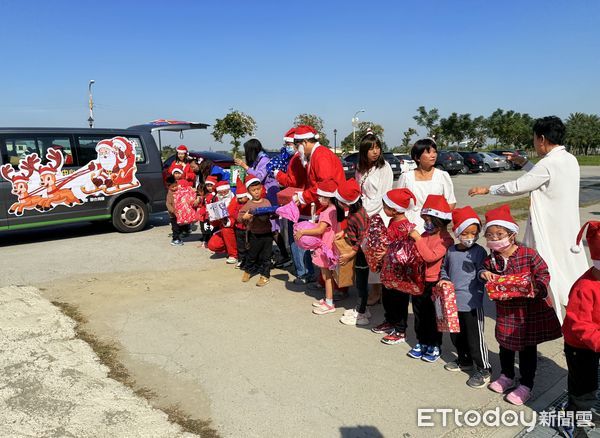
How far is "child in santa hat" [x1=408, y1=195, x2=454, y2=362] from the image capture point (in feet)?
11.3

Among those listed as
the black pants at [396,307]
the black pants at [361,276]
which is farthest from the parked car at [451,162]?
the black pants at [396,307]

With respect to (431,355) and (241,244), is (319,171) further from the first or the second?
→ (431,355)

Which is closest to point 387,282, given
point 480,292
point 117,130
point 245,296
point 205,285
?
point 480,292

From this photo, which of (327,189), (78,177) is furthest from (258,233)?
(78,177)

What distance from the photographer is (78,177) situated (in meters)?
8.63

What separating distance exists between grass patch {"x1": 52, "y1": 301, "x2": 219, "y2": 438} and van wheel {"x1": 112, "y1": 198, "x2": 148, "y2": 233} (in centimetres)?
414

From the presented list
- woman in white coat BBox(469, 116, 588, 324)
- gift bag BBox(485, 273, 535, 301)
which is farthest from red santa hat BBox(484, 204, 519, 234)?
woman in white coat BBox(469, 116, 588, 324)

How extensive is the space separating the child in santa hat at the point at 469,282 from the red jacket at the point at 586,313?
0.73 m

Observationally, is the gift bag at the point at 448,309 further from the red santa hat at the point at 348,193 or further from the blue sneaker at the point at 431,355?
the red santa hat at the point at 348,193

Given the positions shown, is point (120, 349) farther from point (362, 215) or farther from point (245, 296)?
point (362, 215)

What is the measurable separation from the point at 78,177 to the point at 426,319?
7381mm

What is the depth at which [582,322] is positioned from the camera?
96.6 inches

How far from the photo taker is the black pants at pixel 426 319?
3.64 m

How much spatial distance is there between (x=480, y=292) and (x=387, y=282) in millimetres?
771
